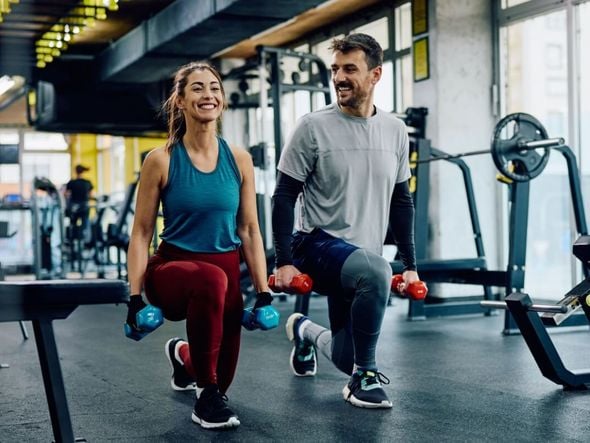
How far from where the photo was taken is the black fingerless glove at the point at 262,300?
2.48 m

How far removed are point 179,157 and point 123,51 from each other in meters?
7.14

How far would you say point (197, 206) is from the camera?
2510 mm

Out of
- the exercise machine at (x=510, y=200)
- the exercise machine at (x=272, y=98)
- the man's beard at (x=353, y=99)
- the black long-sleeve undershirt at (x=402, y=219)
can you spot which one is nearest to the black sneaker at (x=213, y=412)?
the black long-sleeve undershirt at (x=402, y=219)

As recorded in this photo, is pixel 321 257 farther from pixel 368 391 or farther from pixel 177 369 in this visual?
pixel 177 369

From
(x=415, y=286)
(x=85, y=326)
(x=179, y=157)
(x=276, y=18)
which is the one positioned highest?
(x=276, y=18)

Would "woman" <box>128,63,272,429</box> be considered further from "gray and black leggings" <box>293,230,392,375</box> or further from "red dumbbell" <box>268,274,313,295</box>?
"gray and black leggings" <box>293,230,392,375</box>

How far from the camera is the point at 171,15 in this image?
7797 millimetres

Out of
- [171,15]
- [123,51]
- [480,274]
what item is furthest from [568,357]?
[123,51]

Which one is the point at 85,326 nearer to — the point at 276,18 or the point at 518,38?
the point at 276,18

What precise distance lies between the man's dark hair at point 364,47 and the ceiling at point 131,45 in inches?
145

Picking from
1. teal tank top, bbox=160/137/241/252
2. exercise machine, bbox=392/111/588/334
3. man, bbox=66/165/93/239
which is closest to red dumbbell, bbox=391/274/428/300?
teal tank top, bbox=160/137/241/252

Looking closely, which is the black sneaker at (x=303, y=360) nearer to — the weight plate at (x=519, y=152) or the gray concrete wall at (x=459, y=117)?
the weight plate at (x=519, y=152)

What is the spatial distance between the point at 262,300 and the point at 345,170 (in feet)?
1.68

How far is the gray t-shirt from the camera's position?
2.74m
